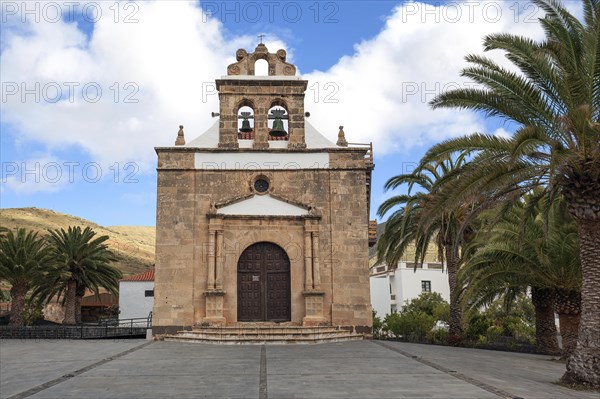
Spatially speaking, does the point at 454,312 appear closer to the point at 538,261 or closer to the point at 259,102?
the point at 538,261

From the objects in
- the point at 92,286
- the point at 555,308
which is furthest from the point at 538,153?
the point at 92,286

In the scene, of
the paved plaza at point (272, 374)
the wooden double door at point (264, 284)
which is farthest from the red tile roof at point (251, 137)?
the paved plaza at point (272, 374)

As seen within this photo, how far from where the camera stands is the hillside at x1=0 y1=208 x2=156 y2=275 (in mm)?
64556

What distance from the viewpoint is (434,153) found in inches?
Result: 438

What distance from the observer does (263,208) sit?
61.3ft

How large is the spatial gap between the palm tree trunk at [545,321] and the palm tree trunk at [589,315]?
20.3 feet

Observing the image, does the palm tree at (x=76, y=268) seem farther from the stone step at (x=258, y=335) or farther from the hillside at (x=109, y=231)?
the hillside at (x=109, y=231)

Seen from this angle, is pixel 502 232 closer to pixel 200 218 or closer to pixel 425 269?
pixel 200 218

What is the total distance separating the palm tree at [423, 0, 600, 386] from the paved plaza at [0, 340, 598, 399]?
6.45 ft

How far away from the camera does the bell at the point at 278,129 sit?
65.4 ft

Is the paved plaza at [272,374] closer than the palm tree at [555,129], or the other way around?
the paved plaza at [272,374]

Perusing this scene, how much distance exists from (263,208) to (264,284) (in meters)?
2.48

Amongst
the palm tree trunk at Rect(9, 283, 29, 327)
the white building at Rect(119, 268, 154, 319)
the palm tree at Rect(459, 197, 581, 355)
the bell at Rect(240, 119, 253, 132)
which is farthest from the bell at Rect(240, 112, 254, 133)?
the white building at Rect(119, 268, 154, 319)

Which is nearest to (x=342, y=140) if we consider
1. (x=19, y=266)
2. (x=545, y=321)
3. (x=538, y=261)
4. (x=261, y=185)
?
(x=261, y=185)
